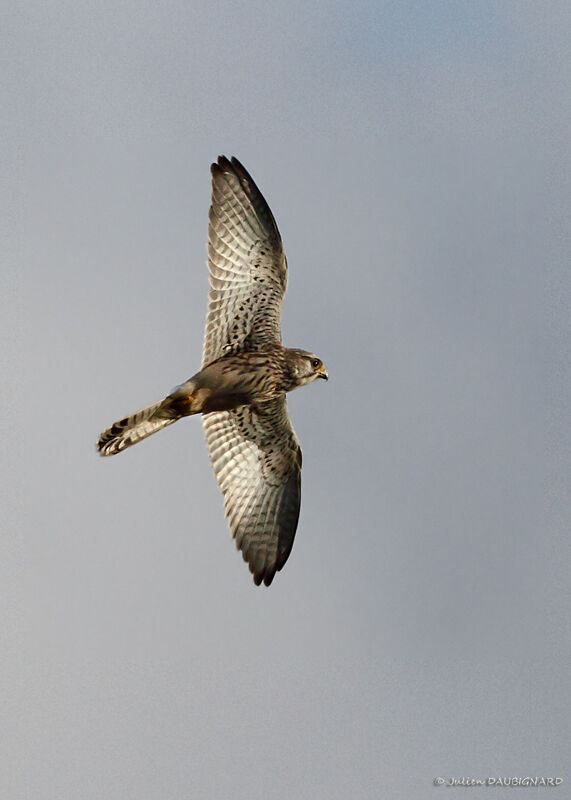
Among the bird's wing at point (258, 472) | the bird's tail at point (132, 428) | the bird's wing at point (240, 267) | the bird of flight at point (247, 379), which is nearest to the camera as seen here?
the bird's tail at point (132, 428)

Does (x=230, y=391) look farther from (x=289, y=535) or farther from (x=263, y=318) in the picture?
(x=289, y=535)

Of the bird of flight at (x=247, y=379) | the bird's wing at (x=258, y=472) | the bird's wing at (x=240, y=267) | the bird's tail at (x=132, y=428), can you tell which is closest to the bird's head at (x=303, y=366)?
the bird of flight at (x=247, y=379)

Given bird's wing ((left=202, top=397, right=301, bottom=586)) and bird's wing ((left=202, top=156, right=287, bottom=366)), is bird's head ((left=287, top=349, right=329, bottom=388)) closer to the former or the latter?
bird's wing ((left=202, top=156, right=287, bottom=366))

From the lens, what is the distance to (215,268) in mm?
16344

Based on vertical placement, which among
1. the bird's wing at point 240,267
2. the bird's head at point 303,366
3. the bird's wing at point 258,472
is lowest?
the bird's wing at point 258,472

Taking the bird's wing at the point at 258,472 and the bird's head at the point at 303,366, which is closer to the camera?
the bird's head at the point at 303,366

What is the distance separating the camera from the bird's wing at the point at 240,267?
16234mm

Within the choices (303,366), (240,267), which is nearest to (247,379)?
(303,366)

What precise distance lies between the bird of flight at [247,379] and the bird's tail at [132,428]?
12mm

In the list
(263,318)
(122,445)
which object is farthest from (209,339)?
(122,445)

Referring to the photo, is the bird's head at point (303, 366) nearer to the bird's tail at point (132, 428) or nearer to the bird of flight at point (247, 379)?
the bird of flight at point (247, 379)

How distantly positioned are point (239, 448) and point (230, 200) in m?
3.15

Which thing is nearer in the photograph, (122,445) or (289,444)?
(122,445)

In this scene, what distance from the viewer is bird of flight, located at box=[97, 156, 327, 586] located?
16.0 m
